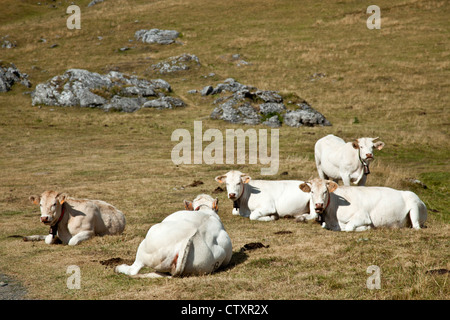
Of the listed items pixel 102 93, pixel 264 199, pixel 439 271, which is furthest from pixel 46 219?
pixel 102 93

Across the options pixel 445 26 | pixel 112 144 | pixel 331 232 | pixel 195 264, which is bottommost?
pixel 112 144

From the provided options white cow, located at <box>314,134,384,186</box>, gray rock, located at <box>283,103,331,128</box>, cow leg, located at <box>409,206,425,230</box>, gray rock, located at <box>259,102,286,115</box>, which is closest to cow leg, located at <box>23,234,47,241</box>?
cow leg, located at <box>409,206,425,230</box>

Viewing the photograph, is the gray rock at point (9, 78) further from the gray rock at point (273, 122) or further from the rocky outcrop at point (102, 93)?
the gray rock at point (273, 122)

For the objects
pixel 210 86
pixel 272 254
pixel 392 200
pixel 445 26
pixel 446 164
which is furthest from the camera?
pixel 445 26

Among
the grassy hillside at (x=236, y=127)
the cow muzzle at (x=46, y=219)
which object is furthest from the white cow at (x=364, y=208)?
the cow muzzle at (x=46, y=219)

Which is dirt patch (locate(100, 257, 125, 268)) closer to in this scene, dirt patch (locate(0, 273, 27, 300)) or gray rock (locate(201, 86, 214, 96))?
dirt patch (locate(0, 273, 27, 300))

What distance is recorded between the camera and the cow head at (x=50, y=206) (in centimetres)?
1180

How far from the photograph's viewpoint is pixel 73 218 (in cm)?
1244

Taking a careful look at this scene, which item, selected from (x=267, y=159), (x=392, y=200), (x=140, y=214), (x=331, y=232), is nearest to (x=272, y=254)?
(x=331, y=232)

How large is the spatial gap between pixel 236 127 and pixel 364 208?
75.1ft

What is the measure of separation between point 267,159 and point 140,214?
11.0m

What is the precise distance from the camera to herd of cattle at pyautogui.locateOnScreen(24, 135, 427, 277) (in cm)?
873

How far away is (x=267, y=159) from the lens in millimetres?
25594
